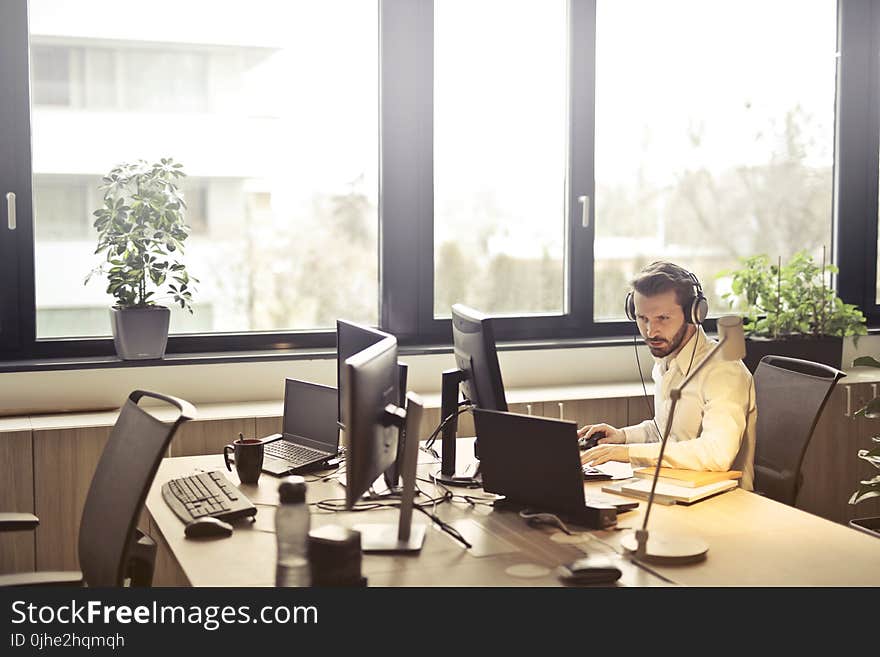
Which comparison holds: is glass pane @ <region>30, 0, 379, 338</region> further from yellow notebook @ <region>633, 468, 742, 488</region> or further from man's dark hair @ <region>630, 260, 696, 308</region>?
yellow notebook @ <region>633, 468, 742, 488</region>

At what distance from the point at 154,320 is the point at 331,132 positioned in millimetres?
1033

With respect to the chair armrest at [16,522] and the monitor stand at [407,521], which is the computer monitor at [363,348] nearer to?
the monitor stand at [407,521]

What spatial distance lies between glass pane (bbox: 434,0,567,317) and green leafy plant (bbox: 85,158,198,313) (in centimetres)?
109

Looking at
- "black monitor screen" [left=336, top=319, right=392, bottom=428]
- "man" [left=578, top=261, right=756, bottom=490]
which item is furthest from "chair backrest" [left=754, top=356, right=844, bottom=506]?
"black monitor screen" [left=336, top=319, right=392, bottom=428]

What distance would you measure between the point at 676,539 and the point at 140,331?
2.20 metres

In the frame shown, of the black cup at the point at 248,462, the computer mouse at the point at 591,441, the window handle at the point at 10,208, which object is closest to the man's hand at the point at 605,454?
the computer mouse at the point at 591,441

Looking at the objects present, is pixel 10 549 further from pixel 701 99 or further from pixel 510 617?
pixel 701 99

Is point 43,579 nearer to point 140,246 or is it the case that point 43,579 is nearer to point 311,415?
point 311,415

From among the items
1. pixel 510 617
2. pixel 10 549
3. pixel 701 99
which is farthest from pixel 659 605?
pixel 701 99

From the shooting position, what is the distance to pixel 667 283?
8.70ft

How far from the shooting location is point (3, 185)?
11.5ft

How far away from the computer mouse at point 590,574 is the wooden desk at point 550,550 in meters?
0.03

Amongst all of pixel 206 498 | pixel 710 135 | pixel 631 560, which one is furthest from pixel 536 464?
pixel 710 135

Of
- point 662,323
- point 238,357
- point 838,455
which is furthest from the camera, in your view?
point 838,455
